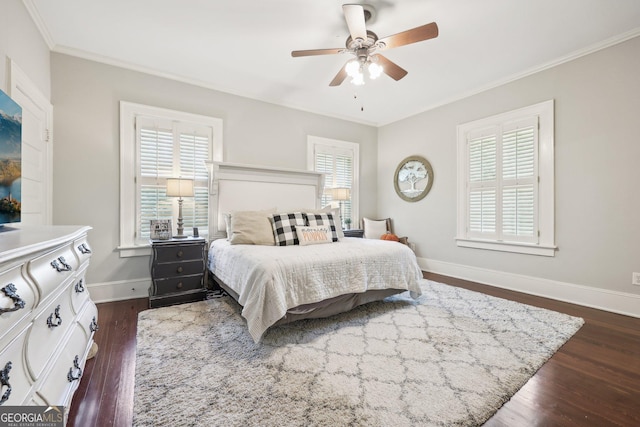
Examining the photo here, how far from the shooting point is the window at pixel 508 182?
3.43 metres

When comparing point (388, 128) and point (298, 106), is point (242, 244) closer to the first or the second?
point (298, 106)

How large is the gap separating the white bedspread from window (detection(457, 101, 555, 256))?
5.48 ft

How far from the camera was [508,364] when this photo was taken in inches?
75.9

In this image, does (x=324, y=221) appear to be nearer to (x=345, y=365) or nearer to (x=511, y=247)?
(x=345, y=365)

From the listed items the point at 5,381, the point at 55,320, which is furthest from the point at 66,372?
the point at 5,381

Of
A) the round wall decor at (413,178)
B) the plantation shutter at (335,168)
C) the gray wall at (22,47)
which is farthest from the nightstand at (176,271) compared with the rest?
the round wall decor at (413,178)

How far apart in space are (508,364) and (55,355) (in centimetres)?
259

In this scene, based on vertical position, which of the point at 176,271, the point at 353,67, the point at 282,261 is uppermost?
the point at 353,67

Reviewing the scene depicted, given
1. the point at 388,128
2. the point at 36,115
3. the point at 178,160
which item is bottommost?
the point at 178,160

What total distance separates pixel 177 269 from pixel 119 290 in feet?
2.88

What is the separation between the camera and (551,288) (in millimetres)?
3389

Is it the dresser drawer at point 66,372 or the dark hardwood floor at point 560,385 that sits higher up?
the dresser drawer at point 66,372

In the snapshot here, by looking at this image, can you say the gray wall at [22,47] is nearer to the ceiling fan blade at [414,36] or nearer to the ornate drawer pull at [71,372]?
the ornate drawer pull at [71,372]

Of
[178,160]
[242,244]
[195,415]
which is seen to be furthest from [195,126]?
[195,415]
